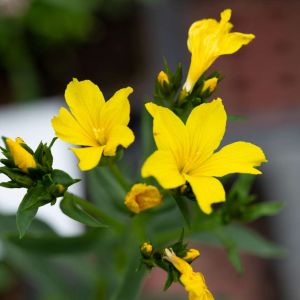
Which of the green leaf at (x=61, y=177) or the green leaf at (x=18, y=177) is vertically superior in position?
the green leaf at (x=18, y=177)

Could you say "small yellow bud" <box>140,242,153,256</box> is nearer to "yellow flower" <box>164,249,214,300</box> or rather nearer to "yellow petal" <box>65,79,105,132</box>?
"yellow flower" <box>164,249,214,300</box>

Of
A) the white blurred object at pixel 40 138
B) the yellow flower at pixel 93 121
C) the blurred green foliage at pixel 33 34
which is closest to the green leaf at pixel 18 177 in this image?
the yellow flower at pixel 93 121

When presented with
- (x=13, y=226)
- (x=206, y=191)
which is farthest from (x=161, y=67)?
(x=206, y=191)

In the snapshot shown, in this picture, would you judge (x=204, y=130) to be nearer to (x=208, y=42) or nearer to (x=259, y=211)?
(x=208, y=42)

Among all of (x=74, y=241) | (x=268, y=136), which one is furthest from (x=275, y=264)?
(x=74, y=241)

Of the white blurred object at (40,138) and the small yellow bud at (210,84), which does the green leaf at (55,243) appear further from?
the white blurred object at (40,138)

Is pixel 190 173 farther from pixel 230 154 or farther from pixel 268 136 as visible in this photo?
pixel 268 136

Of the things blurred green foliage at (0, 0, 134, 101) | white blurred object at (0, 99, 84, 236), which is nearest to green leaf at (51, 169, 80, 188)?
white blurred object at (0, 99, 84, 236)
